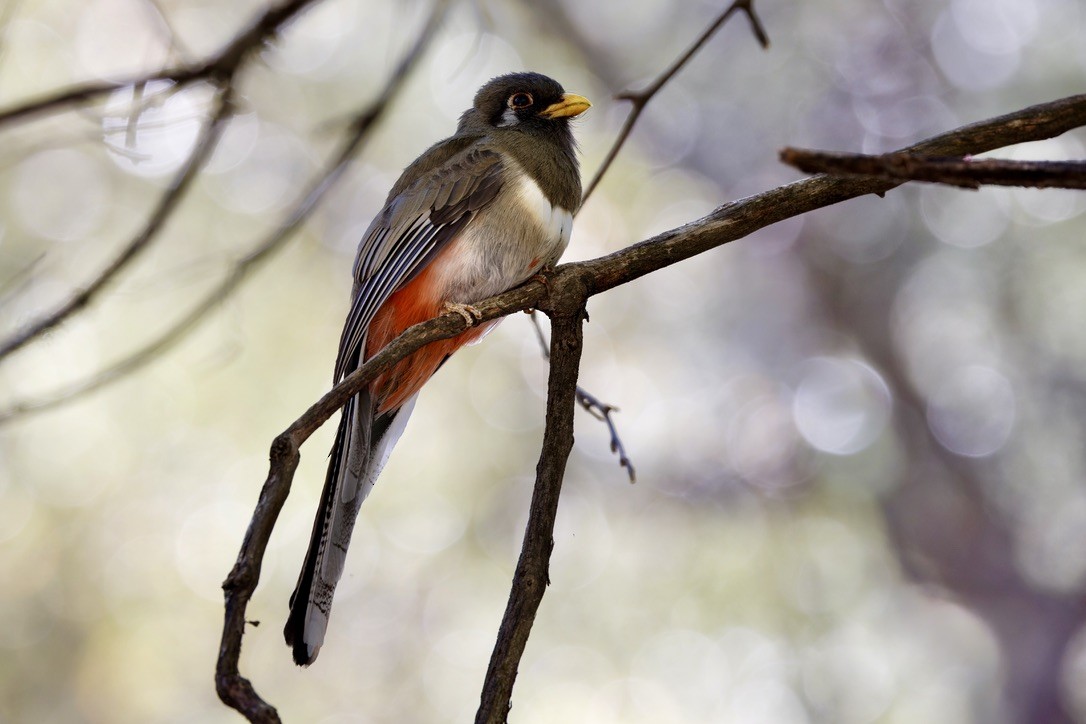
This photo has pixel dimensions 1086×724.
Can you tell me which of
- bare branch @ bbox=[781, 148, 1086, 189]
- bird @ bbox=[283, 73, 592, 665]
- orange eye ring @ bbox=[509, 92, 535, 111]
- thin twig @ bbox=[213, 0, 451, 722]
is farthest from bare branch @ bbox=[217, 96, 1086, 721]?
orange eye ring @ bbox=[509, 92, 535, 111]

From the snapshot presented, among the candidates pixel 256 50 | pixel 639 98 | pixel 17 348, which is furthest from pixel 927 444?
pixel 17 348

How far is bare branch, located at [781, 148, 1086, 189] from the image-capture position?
1334 mm

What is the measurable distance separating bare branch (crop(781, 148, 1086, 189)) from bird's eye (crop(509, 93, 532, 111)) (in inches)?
104

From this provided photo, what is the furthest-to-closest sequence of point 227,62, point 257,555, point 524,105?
point 524,105
point 227,62
point 257,555

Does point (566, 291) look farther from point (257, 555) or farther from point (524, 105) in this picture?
point (524, 105)

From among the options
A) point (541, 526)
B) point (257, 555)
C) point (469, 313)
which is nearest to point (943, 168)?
→ point (541, 526)

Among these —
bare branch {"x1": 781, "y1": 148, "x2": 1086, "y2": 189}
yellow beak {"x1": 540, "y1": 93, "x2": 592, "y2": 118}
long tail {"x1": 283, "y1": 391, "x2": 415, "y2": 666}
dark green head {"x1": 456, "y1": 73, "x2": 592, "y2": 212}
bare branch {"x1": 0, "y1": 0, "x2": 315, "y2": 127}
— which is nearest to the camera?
bare branch {"x1": 781, "y1": 148, "x2": 1086, "y2": 189}

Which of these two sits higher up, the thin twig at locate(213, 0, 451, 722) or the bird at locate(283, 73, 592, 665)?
the bird at locate(283, 73, 592, 665)

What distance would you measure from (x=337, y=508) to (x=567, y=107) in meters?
1.81

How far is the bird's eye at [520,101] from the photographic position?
391cm

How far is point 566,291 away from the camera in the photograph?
2299mm

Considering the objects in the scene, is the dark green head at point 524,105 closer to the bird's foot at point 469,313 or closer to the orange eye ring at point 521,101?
the orange eye ring at point 521,101

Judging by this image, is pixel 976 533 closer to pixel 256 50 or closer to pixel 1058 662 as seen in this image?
pixel 1058 662

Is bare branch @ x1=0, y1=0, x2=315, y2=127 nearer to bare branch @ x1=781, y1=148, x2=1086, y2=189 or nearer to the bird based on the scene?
the bird
